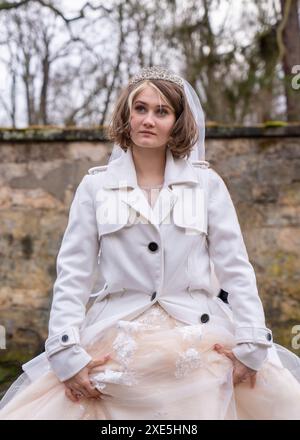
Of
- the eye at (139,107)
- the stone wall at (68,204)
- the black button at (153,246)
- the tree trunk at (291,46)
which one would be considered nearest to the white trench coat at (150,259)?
the black button at (153,246)

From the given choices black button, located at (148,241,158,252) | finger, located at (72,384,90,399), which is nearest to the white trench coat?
black button, located at (148,241,158,252)

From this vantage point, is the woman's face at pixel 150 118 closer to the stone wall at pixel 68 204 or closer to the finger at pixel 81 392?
the finger at pixel 81 392

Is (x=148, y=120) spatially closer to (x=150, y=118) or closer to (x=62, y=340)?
(x=150, y=118)

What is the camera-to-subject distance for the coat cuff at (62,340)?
6.00 feet

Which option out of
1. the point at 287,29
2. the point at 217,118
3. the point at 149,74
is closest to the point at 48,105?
the point at 217,118

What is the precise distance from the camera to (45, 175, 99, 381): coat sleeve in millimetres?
1823

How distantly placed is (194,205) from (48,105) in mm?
12067

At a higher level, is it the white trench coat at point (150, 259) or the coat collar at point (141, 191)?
the coat collar at point (141, 191)

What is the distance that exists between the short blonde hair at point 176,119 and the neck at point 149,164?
1.9 inches

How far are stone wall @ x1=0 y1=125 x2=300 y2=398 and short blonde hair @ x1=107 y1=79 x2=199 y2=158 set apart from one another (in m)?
2.69

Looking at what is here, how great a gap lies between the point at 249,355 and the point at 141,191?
0.66 metres

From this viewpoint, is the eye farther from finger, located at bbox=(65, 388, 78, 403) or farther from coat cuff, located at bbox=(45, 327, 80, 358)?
finger, located at bbox=(65, 388, 78, 403)

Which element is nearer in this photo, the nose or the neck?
the nose
